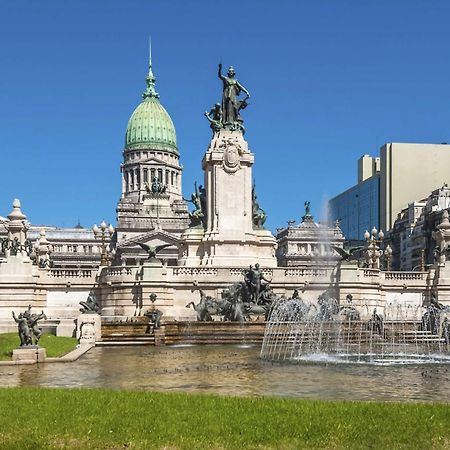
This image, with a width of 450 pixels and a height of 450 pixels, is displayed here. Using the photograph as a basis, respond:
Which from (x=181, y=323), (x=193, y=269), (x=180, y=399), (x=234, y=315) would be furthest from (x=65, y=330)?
(x=180, y=399)

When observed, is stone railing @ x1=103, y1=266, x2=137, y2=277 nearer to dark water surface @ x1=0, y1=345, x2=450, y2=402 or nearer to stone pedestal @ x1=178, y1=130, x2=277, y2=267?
stone pedestal @ x1=178, y1=130, x2=277, y2=267

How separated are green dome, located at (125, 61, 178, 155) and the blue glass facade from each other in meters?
44.2

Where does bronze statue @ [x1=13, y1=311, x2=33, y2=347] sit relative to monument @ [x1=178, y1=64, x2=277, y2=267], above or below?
below

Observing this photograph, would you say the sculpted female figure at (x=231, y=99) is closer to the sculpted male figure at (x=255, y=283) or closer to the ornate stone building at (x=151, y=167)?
the sculpted male figure at (x=255, y=283)

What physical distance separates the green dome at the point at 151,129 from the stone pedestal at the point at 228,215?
329 feet

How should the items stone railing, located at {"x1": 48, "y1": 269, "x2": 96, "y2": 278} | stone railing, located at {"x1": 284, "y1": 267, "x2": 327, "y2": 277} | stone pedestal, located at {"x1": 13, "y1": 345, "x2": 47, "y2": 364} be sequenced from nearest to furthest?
1. stone pedestal, located at {"x1": 13, "y1": 345, "x2": 47, "y2": 364}
2. stone railing, located at {"x1": 284, "y1": 267, "x2": 327, "y2": 277}
3. stone railing, located at {"x1": 48, "y1": 269, "x2": 96, "y2": 278}

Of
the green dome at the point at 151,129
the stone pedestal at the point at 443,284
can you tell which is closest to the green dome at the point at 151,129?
the green dome at the point at 151,129

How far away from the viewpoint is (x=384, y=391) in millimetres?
15961

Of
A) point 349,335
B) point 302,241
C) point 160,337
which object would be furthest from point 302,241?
point 160,337

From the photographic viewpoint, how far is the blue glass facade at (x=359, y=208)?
150250 millimetres

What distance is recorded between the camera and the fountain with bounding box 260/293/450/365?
26438 mm

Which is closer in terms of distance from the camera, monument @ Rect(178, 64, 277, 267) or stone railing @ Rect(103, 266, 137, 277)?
stone railing @ Rect(103, 266, 137, 277)

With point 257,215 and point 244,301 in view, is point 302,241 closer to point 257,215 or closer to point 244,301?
point 257,215

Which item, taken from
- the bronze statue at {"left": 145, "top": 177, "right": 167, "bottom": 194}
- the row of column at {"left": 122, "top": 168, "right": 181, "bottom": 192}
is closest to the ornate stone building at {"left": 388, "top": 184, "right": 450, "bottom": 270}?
the bronze statue at {"left": 145, "top": 177, "right": 167, "bottom": 194}
